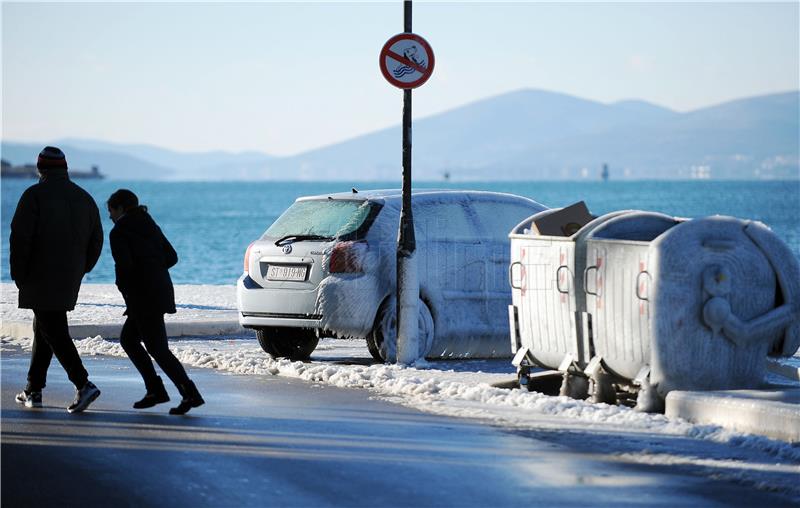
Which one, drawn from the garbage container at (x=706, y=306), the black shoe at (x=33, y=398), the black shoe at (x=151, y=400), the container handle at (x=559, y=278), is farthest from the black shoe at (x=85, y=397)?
the garbage container at (x=706, y=306)

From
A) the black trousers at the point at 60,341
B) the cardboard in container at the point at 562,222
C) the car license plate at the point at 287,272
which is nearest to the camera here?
the black trousers at the point at 60,341

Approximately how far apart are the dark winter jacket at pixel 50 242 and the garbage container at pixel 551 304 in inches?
133

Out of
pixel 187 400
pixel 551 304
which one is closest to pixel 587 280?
pixel 551 304

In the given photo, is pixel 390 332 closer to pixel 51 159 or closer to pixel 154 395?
pixel 154 395

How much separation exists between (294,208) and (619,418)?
5834 millimetres

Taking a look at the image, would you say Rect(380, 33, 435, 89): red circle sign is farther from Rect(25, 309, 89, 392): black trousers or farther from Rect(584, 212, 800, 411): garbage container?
Rect(25, 309, 89, 392): black trousers

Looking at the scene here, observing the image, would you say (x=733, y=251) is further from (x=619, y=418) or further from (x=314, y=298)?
(x=314, y=298)

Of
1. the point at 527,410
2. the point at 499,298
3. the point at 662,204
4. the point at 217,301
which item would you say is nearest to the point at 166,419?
the point at 527,410

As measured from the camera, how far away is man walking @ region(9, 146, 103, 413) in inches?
467

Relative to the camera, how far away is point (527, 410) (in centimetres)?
1183

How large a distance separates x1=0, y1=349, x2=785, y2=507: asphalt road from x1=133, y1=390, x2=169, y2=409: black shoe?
0.18 metres

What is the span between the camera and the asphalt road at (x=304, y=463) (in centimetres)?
840

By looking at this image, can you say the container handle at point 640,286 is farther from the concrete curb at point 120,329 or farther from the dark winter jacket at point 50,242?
the concrete curb at point 120,329

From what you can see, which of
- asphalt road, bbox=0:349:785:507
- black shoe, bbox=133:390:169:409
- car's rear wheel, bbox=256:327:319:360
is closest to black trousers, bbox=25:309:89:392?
asphalt road, bbox=0:349:785:507
